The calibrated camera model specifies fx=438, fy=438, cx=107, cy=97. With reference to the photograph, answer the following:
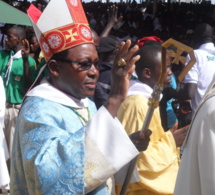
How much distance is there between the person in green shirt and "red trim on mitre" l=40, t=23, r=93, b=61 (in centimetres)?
326

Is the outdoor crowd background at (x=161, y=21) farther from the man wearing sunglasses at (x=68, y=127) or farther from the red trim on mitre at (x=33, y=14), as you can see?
the man wearing sunglasses at (x=68, y=127)

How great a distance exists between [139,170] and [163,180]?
0.57ft

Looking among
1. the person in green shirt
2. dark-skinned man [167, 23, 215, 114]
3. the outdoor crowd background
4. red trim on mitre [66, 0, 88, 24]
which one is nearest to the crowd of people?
red trim on mitre [66, 0, 88, 24]

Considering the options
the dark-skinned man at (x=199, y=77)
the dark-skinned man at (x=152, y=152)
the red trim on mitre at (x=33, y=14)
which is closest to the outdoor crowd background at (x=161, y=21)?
the dark-skinned man at (x=199, y=77)

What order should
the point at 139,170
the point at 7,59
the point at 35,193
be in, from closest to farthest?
the point at 35,193 → the point at 139,170 → the point at 7,59

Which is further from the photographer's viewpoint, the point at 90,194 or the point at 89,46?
the point at 89,46

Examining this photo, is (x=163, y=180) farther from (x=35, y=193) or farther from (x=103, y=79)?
(x=103, y=79)

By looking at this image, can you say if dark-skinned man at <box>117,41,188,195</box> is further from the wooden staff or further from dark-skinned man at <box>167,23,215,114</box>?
dark-skinned man at <box>167,23,215,114</box>

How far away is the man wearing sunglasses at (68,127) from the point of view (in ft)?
6.38

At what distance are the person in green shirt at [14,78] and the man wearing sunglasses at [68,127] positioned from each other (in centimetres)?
331

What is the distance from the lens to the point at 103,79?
4309 mm

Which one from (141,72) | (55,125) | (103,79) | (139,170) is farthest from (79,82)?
(103,79)

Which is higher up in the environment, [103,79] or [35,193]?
[35,193]

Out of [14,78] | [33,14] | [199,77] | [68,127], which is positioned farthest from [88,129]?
[14,78]
